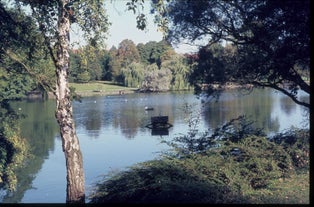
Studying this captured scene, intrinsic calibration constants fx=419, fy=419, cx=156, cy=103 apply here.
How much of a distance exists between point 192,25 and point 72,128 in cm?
739

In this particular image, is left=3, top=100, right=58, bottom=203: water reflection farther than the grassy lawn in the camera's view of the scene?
No

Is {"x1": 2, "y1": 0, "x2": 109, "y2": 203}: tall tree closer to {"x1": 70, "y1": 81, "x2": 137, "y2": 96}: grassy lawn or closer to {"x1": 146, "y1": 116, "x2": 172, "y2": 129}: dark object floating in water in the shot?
{"x1": 146, "y1": 116, "x2": 172, "y2": 129}: dark object floating in water

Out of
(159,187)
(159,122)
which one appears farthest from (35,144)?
(159,187)

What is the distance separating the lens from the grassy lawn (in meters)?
72.2

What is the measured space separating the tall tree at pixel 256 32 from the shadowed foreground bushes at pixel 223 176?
187 centimetres

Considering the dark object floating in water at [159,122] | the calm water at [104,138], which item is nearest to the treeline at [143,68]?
the calm water at [104,138]

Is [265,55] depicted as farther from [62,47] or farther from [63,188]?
[63,188]

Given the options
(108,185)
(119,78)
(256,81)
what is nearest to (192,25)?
(256,81)

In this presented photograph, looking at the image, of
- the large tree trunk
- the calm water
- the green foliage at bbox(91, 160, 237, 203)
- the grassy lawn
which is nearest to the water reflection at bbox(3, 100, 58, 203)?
the calm water

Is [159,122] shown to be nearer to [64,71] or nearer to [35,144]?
[35,144]

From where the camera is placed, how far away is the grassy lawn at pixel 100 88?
72.2m

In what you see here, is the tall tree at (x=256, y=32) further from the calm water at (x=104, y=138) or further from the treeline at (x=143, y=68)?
the treeline at (x=143, y=68)

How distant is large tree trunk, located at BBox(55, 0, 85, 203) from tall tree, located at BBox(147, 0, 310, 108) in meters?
1.71

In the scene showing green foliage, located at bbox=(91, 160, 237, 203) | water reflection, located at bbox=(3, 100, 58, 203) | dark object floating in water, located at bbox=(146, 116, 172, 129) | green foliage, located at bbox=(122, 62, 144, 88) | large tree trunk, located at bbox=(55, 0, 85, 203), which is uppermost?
green foliage, located at bbox=(122, 62, 144, 88)
